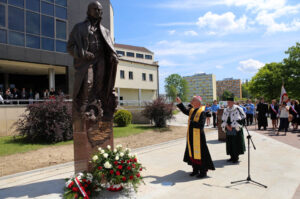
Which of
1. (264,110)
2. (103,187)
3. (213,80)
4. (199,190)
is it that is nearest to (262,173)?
(199,190)

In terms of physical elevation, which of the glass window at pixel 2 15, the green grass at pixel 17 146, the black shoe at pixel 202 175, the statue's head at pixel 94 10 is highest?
the glass window at pixel 2 15

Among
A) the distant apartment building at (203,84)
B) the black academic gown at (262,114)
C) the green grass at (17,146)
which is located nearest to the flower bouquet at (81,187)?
the green grass at (17,146)

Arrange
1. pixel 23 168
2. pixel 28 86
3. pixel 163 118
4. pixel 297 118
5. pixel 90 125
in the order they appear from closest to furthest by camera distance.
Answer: pixel 90 125, pixel 23 168, pixel 297 118, pixel 163 118, pixel 28 86

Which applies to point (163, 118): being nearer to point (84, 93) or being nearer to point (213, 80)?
point (84, 93)

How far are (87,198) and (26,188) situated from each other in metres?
1.84

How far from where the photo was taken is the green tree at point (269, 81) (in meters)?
40.5

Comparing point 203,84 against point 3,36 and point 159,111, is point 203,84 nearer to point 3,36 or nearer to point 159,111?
point 159,111

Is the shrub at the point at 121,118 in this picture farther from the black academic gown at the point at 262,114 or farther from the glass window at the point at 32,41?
the glass window at the point at 32,41

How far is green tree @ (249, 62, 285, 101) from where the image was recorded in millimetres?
40500

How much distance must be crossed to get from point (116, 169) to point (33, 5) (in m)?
19.9

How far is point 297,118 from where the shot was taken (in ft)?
44.4

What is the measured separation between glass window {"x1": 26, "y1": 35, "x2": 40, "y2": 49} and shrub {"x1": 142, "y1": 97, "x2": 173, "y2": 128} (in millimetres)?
11545

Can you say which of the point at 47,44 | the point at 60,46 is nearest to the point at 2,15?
the point at 47,44

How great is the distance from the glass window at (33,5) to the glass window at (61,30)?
198 cm
